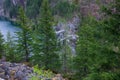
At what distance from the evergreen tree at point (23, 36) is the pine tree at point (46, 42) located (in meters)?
1.55

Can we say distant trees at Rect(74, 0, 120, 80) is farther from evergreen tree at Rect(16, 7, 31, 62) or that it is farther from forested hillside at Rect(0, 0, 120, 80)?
evergreen tree at Rect(16, 7, 31, 62)

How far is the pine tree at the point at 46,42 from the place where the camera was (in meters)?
32.9

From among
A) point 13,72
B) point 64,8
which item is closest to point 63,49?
point 13,72

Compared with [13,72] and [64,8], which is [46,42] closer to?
[13,72]

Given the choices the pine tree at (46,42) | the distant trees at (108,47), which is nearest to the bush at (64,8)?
the pine tree at (46,42)

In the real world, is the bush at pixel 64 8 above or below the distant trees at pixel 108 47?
below

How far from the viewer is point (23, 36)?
35.4m

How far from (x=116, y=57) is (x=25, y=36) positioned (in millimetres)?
25406

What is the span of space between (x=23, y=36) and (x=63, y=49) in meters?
7.94

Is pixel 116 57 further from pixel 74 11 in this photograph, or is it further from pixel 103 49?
pixel 74 11

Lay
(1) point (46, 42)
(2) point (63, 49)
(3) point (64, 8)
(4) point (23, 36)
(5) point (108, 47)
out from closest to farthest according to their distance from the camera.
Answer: (5) point (108, 47) < (1) point (46, 42) < (4) point (23, 36) < (2) point (63, 49) < (3) point (64, 8)

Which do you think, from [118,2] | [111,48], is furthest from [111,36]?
[118,2]

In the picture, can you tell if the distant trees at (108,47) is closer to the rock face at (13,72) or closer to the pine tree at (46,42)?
the rock face at (13,72)

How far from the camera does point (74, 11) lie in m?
106
